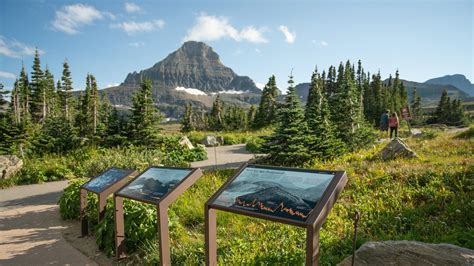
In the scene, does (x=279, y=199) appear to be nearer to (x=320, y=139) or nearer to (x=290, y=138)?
(x=290, y=138)

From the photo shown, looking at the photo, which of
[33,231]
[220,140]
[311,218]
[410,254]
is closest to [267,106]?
[220,140]

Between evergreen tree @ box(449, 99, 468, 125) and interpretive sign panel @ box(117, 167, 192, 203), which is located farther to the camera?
evergreen tree @ box(449, 99, 468, 125)

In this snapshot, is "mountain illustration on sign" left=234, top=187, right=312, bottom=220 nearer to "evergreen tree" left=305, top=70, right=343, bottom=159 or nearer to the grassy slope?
the grassy slope

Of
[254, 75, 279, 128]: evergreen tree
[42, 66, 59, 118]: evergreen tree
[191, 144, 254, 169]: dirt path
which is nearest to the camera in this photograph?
[191, 144, 254, 169]: dirt path

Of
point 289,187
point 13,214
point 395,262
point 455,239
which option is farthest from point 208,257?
point 13,214

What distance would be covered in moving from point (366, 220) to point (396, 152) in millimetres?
5665

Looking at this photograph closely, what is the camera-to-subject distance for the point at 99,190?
18.2ft

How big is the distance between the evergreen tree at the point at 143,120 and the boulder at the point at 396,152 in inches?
360

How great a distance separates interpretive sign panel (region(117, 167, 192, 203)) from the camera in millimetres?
4348

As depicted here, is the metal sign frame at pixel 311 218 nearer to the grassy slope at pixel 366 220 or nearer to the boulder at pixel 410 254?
the grassy slope at pixel 366 220

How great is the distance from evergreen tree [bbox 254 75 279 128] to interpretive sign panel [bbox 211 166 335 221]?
3275 centimetres

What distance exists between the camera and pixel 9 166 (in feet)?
39.5

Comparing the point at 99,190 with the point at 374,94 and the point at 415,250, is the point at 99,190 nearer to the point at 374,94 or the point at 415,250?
the point at 415,250

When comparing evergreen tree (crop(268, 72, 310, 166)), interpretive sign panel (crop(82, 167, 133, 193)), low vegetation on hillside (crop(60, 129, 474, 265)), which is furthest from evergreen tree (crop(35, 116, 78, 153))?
evergreen tree (crop(268, 72, 310, 166))
